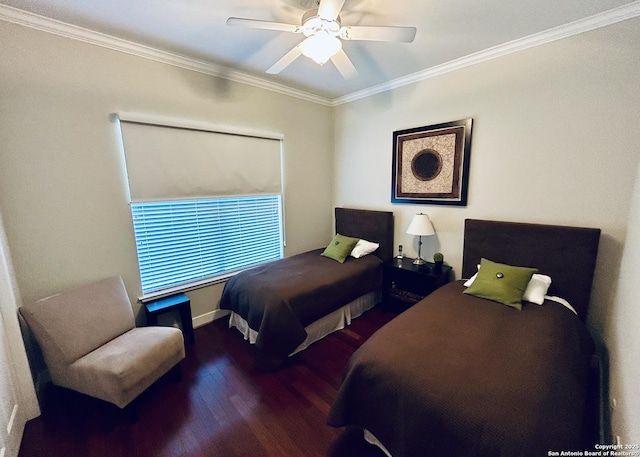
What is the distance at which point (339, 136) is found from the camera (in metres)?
3.80

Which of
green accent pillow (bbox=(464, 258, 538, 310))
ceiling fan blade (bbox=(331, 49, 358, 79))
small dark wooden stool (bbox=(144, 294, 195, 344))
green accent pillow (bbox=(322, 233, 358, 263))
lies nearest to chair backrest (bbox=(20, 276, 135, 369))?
small dark wooden stool (bbox=(144, 294, 195, 344))

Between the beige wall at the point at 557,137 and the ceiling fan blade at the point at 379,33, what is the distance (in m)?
1.43

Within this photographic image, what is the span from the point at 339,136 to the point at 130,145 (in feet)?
8.56

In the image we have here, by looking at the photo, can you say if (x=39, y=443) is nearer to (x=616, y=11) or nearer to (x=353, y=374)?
(x=353, y=374)

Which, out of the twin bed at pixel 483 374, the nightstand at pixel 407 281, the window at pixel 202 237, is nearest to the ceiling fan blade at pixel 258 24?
the window at pixel 202 237

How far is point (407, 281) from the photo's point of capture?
9.42 feet

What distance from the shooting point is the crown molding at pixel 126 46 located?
1739mm

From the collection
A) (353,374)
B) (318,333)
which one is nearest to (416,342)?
(353,374)

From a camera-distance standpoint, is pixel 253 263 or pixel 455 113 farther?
pixel 253 263

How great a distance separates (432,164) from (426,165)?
0.22 ft

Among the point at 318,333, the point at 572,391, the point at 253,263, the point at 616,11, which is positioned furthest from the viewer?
the point at 253,263

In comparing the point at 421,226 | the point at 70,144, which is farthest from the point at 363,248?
the point at 70,144

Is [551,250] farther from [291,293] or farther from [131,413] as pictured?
[131,413]

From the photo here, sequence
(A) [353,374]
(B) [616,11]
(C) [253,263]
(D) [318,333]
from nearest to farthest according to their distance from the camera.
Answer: (A) [353,374], (B) [616,11], (D) [318,333], (C) [253,263]
